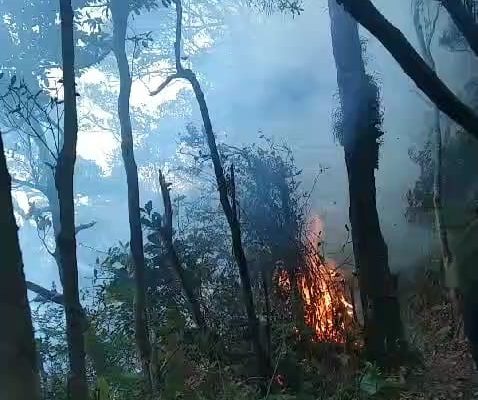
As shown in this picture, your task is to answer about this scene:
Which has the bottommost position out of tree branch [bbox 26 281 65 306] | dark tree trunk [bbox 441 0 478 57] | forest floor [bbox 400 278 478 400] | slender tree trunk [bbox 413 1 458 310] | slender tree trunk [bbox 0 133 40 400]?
forest floor [bbox 400 278 478 400]

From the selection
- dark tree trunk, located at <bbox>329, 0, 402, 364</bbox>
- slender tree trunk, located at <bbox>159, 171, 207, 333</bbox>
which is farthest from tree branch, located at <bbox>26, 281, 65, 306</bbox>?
dark tree trunk, located at <bbox>329, 0, 402, 364</bbox>

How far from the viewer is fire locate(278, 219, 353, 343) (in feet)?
16.6

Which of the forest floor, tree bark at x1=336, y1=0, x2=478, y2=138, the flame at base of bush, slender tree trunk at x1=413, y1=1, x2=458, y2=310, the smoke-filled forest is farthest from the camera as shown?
slender tree trunk at x1=413, y1=1, x2=458, y2=310

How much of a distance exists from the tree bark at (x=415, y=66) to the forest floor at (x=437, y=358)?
235cm

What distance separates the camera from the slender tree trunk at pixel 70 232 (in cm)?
244

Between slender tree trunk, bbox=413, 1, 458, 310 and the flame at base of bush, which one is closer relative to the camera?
the flame at base of bush

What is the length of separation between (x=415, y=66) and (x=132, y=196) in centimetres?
385

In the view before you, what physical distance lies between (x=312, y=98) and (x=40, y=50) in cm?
321

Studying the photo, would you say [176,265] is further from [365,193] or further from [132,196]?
[365,193]

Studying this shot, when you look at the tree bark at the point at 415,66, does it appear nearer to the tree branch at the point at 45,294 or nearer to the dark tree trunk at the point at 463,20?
the dark tree trunk at the point at 463,20

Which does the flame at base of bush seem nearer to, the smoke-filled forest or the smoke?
the smoke-filled forest

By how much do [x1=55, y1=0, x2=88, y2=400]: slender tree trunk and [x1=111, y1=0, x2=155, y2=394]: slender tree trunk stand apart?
1.44m

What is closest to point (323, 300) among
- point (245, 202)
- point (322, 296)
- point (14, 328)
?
point (322, 296)

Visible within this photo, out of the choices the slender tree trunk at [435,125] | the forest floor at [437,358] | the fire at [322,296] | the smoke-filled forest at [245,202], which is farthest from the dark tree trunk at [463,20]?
the slender tree trunk at [435,125]
